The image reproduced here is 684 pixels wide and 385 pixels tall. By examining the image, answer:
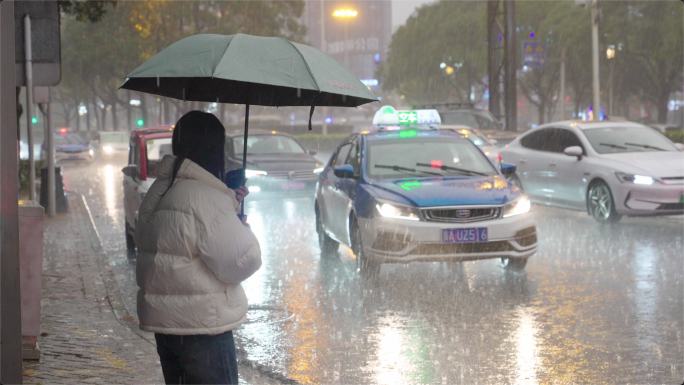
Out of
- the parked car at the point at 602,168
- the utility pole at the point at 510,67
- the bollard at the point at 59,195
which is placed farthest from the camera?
the utility pole at the point at 510,67

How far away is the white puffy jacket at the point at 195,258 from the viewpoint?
3148 mm

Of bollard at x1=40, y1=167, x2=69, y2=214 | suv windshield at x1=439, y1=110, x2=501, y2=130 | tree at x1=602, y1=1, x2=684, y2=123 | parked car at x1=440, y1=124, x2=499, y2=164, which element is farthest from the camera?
tree at x1=602, y1=1, x2=684, y2=123

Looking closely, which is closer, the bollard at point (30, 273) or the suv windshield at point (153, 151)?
the bollard at point (30, 273)

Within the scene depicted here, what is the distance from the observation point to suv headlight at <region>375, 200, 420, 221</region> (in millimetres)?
8258

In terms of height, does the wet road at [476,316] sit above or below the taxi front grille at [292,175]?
below

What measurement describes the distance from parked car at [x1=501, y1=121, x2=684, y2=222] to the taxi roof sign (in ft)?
8.63

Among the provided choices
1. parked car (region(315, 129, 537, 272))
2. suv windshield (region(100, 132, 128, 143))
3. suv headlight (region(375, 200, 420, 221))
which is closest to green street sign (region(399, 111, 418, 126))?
parked car (region(315, 129, 537, 272))

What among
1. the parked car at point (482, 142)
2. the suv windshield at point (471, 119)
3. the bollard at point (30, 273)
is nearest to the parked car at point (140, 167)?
the bollard at point (30, 273)

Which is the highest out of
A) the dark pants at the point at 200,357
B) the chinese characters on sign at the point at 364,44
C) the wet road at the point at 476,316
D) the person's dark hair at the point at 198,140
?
the chinese characters on sign at the point at 364,44

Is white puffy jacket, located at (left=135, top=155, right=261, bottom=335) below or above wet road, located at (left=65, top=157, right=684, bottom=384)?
above

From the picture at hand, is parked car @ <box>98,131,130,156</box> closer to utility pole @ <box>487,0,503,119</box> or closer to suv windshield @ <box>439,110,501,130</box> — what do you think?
utility pole @ <box>487,0,503,119</box>

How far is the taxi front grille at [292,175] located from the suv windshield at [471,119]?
8.20m

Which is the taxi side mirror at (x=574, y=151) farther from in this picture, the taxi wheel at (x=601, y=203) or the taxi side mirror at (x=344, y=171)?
the taxi side mirror at (x=344, y=171)

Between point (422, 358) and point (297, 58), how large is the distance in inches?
101
